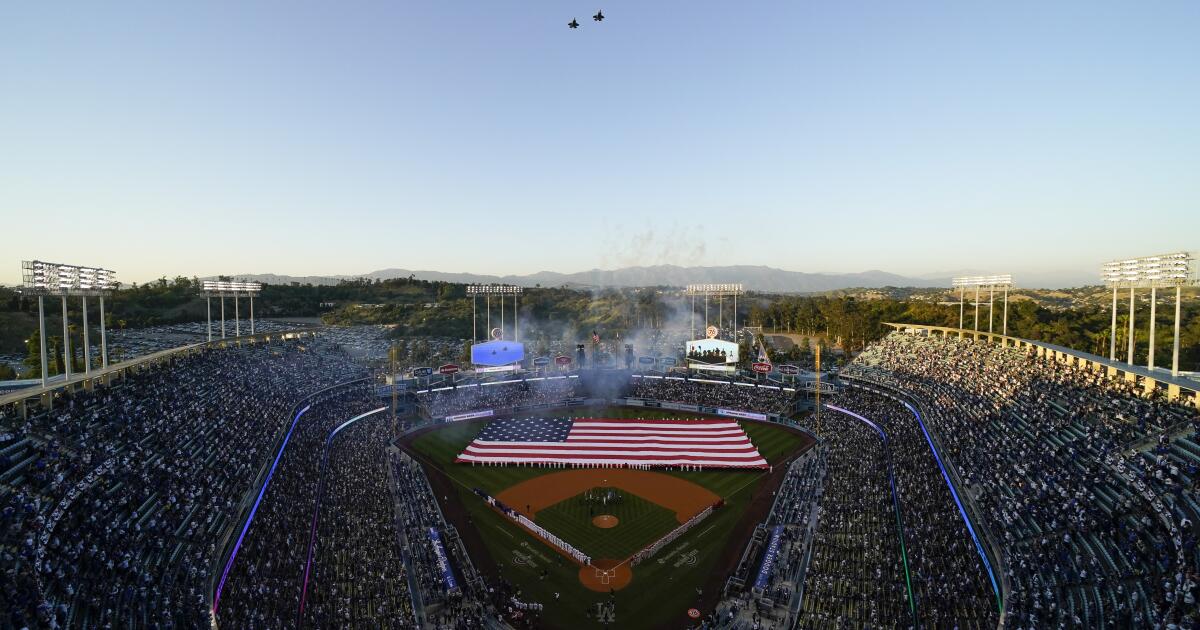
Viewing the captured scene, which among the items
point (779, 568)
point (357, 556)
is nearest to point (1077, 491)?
point (779, 568)

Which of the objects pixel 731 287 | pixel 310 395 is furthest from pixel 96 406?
pixel 731 287

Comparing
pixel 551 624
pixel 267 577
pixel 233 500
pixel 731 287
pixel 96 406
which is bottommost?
pixel 551 624

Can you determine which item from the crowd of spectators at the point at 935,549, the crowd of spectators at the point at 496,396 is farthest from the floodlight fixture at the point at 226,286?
the crowd of spectators at the point at 935,549

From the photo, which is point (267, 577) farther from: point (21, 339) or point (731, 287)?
point (21, 339)

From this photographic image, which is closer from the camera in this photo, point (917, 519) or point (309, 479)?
point (917, 519)

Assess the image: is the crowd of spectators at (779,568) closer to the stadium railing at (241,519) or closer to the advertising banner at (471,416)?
the stadium railing at (241,519)

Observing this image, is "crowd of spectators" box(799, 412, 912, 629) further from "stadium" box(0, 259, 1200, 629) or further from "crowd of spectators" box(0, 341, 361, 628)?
"crowd of spectators" box(0, 341, 361, 628)
